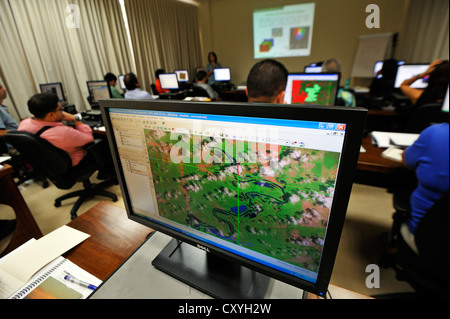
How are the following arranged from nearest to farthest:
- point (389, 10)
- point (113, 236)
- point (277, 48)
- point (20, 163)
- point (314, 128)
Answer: point (314, 128), point (389, 10), point (113, 236), point (20, 163), point (277, 48)

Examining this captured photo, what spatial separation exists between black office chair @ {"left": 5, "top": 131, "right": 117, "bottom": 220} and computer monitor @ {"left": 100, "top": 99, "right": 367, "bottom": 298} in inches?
61.7

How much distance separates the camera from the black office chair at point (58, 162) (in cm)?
164

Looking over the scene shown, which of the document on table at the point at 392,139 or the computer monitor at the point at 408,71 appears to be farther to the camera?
the computer monitor at the point at 408,71

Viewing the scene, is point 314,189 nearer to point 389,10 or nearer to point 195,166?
point 195,166

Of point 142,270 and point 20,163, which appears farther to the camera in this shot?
point 20,163

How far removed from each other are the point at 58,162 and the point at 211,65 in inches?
214

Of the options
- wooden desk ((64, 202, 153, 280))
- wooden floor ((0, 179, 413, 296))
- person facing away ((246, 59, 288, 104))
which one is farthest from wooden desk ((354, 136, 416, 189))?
wooden desk ((64, 202, 153, 280))

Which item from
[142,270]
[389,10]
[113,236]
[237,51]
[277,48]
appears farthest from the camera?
[237,51]

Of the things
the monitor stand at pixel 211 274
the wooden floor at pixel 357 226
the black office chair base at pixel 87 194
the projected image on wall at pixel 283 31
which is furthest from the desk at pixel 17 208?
the projected image on wall at pixel 283 31

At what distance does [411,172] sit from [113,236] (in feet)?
5.04

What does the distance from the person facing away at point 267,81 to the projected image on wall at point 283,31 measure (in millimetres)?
3296

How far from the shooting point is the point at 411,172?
1187 millimetres

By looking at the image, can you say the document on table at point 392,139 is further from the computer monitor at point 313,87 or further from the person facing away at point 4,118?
the person facing away at point 4,118
